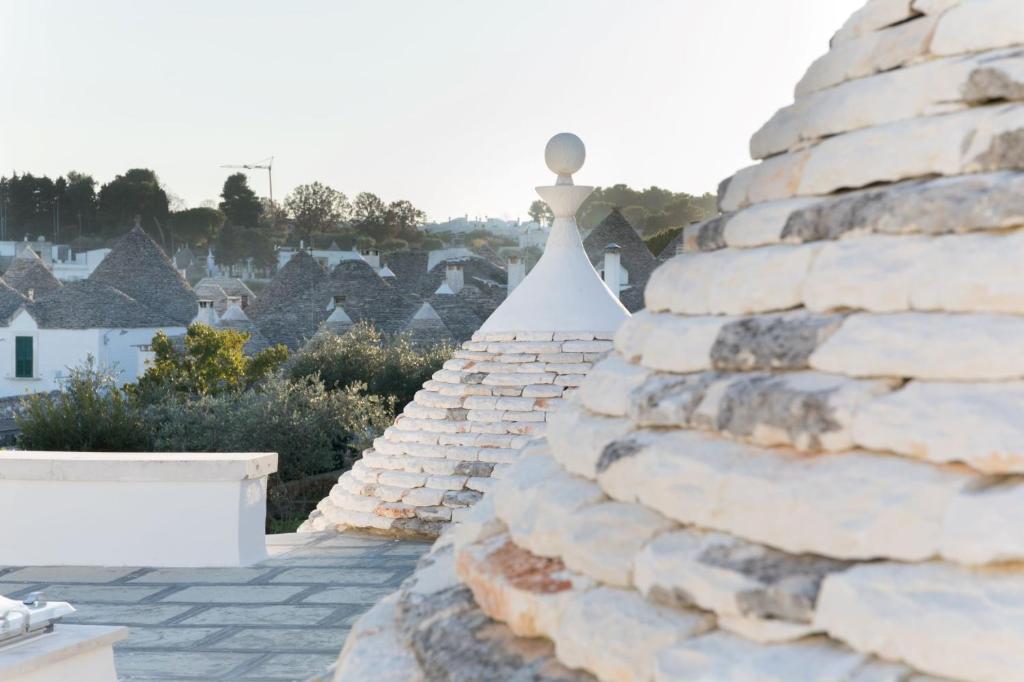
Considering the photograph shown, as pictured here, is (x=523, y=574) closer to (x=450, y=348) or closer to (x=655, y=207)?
(x=450, y=348)

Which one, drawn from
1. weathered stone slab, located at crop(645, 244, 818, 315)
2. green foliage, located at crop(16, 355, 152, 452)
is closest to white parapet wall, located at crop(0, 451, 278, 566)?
weathered stone slab, located at crop(645, 244, 818, 315)

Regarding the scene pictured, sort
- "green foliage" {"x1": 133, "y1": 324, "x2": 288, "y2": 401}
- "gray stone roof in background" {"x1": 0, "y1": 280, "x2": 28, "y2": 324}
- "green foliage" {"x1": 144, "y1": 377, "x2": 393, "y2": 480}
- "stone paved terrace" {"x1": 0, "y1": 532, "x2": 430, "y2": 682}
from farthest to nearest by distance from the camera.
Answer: "gray stone roof in background" {"x1": 0, "y1": 280, "x2": 28, "y2": 324}
"green foliage" {"x1": 133, "y1": 324, "x2": 288, "y2": 401}
"green foliage" {"x1": 144, "y1": 377, "x2": 393, "y2": 480}
"stone paved terrace" {"x1": 0, "y1": 532, "x2": 430, "y2": 682}

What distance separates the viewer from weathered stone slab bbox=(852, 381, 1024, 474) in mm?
1630

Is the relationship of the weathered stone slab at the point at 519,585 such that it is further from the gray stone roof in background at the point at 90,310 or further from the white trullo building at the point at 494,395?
the gray stone roof in background at the point at 90,310

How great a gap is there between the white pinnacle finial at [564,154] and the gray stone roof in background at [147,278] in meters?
29.4

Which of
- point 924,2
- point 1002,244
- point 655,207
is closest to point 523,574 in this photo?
point 1002,244

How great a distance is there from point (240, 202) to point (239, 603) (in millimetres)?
76254

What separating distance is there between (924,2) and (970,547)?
1.06 m

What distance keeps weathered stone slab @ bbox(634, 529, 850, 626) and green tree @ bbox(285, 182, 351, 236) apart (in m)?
76.3

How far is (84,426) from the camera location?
49.6 ft

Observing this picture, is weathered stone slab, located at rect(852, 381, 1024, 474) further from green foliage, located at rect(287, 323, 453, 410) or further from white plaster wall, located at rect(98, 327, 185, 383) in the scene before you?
white plaster wall, located at rect(98, 327, 185, 383)

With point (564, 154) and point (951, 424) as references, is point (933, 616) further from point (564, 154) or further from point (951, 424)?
point (564, 154)

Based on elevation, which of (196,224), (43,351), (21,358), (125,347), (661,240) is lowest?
(21,358)

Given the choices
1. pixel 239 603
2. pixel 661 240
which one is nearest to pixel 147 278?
pixel 661 240
